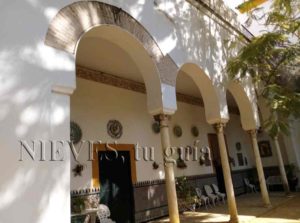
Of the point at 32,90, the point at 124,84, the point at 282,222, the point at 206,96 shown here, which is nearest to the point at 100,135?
the point at 124,84

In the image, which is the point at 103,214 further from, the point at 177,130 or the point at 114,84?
the point at 177,130

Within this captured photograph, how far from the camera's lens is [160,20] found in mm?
5875

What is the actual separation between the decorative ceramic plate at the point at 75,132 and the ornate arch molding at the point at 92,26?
104 inches

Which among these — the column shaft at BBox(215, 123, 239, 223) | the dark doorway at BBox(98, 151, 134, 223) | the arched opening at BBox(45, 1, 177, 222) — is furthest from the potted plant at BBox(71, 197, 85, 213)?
the column shaft at BBox(215, 123, 239, 223)

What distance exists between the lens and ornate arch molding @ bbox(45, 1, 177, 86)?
3.57m

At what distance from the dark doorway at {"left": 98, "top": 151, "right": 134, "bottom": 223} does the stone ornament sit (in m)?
0.47

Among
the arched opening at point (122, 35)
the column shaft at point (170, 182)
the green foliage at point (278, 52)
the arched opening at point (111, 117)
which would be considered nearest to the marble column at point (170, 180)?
the column shaft at point (170, 182)

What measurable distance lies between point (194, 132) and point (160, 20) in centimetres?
600

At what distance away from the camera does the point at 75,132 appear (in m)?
6.80

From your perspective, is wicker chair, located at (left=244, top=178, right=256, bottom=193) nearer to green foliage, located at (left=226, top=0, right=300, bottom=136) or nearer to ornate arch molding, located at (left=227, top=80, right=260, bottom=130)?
ornate arch molding, located at (left=227, top=80, right=260, bottom=130)

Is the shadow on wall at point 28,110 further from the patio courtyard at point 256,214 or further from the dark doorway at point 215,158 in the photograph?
the dark doorway at point 215,158

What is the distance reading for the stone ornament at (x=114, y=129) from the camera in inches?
300

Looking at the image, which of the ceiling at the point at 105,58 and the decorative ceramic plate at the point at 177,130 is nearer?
the ceiling at the point at 105,58

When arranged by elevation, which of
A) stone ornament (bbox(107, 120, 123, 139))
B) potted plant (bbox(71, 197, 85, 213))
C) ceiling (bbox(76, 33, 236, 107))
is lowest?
potted plant (bbox(71, 197, 85, 213))
